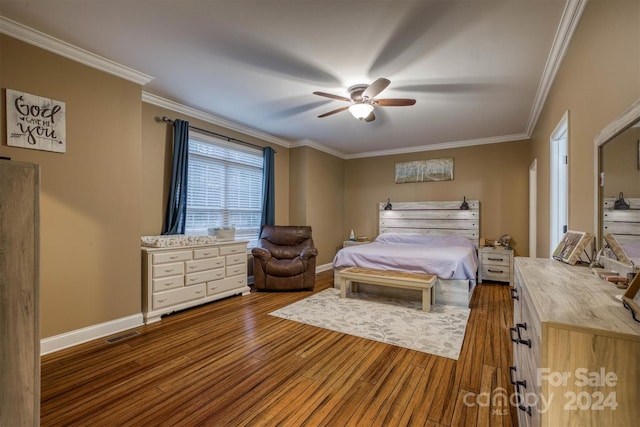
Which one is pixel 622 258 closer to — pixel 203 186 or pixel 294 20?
pixel 294 20

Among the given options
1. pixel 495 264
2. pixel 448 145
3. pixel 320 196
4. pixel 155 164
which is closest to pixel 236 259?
pixel 155 164

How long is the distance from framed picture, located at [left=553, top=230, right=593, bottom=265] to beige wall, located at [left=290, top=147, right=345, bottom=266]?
4.17 m

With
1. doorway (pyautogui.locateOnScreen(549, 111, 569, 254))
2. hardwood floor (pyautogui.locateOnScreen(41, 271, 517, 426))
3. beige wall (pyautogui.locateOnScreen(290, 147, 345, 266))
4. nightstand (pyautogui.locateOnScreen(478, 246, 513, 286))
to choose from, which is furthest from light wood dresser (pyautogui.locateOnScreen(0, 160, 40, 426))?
nightstand (pyautogui.locateOnScreen(478, 246, 513, 286))

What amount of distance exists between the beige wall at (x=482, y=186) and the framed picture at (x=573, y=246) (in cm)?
372

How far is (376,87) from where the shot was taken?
8.57 ft

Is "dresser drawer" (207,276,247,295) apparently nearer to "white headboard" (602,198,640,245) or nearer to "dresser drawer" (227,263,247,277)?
"dresser drawer" (227,263,247,277)

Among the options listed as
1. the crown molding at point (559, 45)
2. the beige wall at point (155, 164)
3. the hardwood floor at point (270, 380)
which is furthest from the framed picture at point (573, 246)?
the beige wall at point (155, 164)

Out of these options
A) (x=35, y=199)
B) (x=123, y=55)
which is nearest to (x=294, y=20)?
(x=123, y=55)

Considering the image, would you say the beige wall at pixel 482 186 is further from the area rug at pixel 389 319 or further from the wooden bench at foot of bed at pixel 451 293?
the area rug at pixel 389 319

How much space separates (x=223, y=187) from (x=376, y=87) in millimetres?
2955

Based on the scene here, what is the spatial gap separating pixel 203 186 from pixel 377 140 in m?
3.30

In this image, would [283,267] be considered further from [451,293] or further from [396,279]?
[451,293]

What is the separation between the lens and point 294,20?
2094 mm

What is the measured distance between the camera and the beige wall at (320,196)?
18.5 feet
